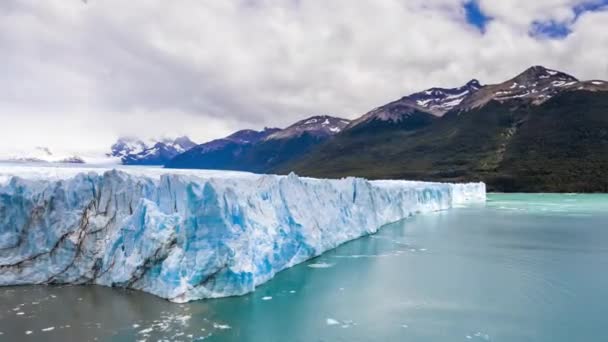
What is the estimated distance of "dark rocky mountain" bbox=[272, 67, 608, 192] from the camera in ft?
164

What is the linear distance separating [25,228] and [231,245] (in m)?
4.51

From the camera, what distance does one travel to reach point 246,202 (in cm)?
971

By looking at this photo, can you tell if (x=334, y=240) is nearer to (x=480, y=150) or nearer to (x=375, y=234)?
(x=375, y=234)

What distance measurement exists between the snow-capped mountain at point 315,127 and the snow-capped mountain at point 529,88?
50763mm

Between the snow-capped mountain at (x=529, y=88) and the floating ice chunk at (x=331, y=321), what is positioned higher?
the snow-capped mountain at (x=529, y=88)

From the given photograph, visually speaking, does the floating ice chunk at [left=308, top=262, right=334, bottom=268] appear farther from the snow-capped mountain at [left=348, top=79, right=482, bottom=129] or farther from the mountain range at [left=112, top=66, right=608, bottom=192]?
the snow-capped mountain at [left=348, top=79, right=482, bottom=129]

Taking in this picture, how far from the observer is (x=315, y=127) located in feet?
471

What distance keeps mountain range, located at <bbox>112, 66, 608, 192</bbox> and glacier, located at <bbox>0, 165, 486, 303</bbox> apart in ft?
153

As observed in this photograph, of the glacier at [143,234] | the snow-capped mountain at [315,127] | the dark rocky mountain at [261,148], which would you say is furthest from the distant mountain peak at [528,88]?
the glacier at [143,234]

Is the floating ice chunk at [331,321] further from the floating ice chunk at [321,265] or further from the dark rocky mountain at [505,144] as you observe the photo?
the dark rocky mountain at [505,144]

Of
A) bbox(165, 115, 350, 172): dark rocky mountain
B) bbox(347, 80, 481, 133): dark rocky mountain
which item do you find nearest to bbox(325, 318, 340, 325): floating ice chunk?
bbox(347, 80, 481, 133): dark rocky mountain

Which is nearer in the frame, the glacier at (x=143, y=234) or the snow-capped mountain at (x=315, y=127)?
the glacier at (x=143, y=234)

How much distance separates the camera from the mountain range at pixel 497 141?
50.3m

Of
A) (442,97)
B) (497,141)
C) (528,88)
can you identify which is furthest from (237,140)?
(497,141)
